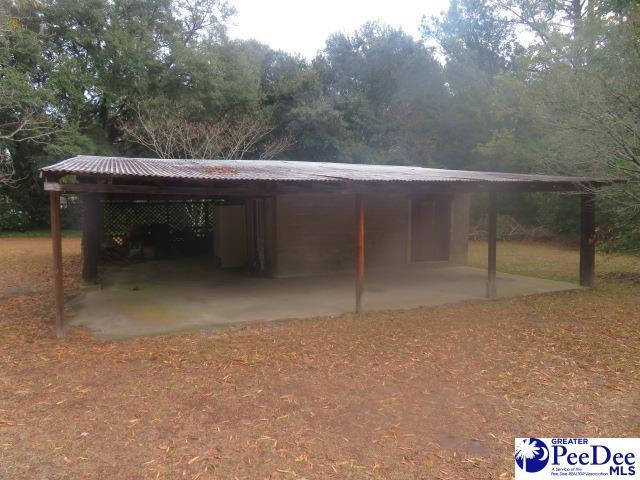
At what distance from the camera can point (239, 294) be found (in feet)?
25.7

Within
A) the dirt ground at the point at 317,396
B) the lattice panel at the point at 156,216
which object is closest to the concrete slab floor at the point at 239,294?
the dirt ground at the point at 317,396

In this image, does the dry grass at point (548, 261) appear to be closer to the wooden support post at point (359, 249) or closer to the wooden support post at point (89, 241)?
the wooden support post at point (359, 249)

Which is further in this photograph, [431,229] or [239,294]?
[431,229]

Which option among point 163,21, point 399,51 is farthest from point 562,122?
point 163,21

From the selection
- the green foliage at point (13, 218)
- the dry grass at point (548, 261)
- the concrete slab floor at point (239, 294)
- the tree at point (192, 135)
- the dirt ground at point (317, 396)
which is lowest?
the dry grass at point (548, 261)

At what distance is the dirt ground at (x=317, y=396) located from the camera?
2787mm

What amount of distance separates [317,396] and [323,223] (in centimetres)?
645

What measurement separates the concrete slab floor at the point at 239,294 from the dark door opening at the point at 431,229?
1.23ft

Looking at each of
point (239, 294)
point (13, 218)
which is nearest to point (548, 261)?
point (239, 294)

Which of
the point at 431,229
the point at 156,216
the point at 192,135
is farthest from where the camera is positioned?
the point at 192,135

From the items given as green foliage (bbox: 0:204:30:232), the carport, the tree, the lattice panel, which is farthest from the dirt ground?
green foliage (bbox: 0:204:30:232)

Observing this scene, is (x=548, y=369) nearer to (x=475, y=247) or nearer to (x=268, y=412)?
(x=268, y=412)

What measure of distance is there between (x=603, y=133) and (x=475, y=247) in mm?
8666

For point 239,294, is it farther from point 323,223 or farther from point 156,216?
point 156,216
